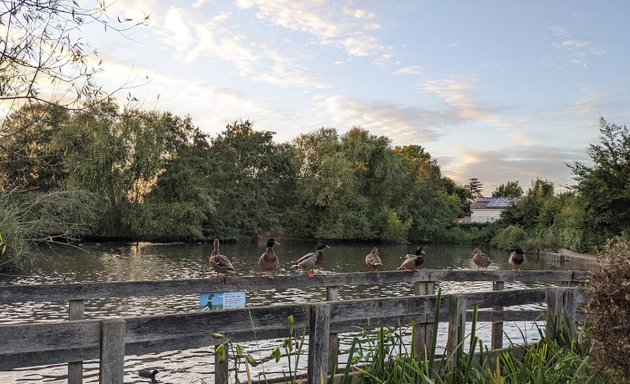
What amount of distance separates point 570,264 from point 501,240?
76.2 feet

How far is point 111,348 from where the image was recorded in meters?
3.82

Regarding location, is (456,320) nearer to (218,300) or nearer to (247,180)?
(218,300)

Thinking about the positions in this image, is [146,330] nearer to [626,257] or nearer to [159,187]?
[626,257]

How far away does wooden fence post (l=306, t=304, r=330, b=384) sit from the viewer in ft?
15.5

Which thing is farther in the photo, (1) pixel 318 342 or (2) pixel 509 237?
(2) pixel 509 237

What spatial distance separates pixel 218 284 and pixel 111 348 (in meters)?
4.47

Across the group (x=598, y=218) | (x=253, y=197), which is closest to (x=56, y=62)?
(x=598, y=218)

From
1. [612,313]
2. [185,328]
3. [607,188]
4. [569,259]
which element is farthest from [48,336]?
[569,259]

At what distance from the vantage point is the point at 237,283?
8.38 metres

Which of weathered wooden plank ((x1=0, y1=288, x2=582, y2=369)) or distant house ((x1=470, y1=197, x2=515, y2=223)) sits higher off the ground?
distant house ((x1=470, y1=197, x2=515, y2=223))

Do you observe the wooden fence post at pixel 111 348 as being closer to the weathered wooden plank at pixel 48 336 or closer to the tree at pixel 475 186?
the weathered wooden plank at pixel 48 336

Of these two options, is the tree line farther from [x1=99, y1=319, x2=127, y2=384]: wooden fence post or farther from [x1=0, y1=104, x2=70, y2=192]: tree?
[x1=99, y1=319, x2=127, y2=384]: wooden fence post

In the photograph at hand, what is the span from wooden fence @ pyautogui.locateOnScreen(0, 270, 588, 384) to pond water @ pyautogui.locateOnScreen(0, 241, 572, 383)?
0.47m

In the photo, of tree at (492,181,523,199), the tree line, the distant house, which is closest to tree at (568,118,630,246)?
the tree line
